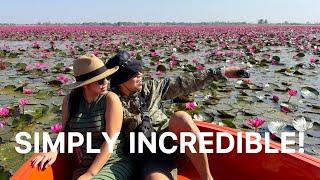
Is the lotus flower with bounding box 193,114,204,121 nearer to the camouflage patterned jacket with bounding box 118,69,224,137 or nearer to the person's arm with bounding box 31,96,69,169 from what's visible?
the camouflage patterned jacket with bounding box 118,69,224,137

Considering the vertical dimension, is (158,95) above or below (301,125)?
above

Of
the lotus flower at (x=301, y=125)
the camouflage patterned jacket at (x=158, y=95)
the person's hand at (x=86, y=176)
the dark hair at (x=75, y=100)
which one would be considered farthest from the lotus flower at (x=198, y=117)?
the person's hand at (x=86, y=176)

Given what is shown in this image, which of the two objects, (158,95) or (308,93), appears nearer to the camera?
(158,95)

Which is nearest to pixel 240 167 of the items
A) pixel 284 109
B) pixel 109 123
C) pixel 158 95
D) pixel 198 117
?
pixel 158 95

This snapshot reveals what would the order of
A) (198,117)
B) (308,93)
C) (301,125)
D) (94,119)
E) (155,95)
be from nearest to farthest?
(94,119), (155,95), (301,125), (198,117), (308,93)

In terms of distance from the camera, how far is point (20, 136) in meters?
4.14

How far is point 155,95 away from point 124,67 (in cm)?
36

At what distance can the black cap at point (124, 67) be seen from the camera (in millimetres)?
2760

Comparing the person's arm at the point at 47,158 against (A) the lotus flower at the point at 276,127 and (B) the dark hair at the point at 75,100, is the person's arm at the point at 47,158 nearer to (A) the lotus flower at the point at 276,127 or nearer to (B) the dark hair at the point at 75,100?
(B) the dark hair at the point at 75,100

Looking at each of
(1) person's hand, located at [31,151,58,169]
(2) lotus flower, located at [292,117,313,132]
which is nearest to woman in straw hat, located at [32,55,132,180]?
(1) person's hand, located at [31,151,58,169]

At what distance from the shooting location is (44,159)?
2658mm

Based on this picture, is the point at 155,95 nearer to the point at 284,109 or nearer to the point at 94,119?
the point at 94,119

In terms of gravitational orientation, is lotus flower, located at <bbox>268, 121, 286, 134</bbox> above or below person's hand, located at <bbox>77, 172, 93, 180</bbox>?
below

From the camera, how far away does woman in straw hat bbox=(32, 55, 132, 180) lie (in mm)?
2557
